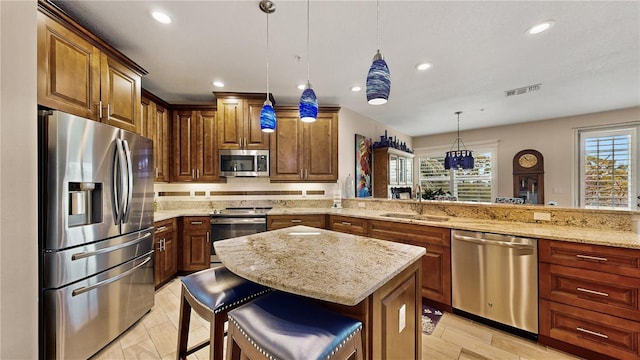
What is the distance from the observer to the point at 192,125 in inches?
135

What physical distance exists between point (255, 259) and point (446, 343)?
72.0 inches

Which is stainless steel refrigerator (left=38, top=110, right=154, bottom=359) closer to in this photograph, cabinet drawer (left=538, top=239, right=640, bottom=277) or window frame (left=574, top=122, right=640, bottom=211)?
cabinet drawer (left=538, top=239, right=640, bottom=277)

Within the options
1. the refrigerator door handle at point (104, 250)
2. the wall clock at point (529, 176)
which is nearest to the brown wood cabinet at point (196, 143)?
the refrigerator door handle at point (104, 250)

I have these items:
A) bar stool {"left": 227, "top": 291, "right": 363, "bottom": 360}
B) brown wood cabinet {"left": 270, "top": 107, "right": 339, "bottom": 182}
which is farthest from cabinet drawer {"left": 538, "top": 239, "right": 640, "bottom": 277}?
brown wood cabinet {"left": 270, "top": 107, "right": 339, "bottom": 182}

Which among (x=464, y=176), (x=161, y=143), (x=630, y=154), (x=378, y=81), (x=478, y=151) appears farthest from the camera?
(x=464, y=176)

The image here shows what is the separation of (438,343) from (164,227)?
311cm

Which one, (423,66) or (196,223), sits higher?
(423,66)

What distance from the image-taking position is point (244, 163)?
342cm

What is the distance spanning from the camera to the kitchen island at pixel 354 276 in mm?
908

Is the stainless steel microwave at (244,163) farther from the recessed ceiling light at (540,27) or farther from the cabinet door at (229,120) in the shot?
the recessed ceiling light at (540,27)

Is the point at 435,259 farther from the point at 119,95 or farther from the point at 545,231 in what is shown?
the point at 119,95

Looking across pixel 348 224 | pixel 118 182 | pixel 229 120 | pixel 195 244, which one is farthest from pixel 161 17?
pixel 348 224

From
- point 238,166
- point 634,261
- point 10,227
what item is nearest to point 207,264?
point 238,166

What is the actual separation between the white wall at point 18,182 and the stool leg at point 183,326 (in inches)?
28.5
